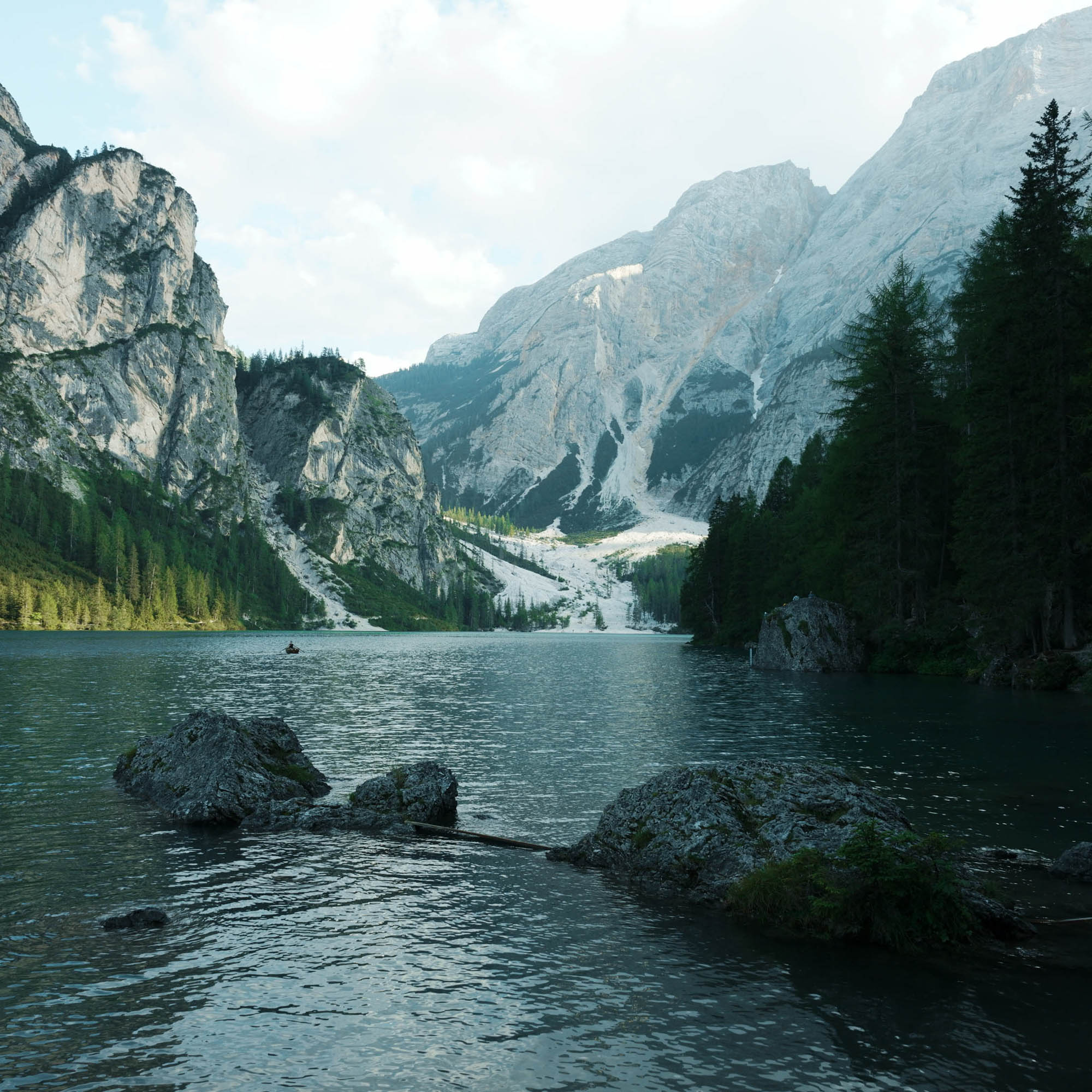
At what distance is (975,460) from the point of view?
55.4 m

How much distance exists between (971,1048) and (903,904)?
14.0 feet

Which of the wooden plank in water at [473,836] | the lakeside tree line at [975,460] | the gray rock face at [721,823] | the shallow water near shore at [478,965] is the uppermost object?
the lakeside tree line at [975,460]

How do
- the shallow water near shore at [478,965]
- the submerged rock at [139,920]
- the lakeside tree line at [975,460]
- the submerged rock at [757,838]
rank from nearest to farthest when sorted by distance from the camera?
the shallow water near shore at [478,965] → the submerged rock at [139,920] → the submerged rock at [757,838] → the lakeside tree line at [975,460]

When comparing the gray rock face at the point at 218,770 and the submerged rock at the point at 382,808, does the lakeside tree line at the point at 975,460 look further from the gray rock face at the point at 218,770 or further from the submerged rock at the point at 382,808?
the gray rock face at the point at 218,770

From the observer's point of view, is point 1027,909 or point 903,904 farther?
point 1027,909

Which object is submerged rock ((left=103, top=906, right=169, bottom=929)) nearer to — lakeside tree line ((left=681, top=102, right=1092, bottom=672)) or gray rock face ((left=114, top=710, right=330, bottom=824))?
gray rock face ((left=114, top=710, right=330, bottom=824))

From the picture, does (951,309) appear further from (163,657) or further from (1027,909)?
(163,657)

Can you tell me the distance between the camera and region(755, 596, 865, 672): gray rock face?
80125 mm

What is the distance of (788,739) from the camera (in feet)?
122

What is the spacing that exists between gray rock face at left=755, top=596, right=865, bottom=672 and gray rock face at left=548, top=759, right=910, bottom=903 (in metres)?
63.7

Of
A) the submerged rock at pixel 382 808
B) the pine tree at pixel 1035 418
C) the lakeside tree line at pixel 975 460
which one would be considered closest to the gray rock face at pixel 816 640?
the lakeside tree line at pixel 975 460

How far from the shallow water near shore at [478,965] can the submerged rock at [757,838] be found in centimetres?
100

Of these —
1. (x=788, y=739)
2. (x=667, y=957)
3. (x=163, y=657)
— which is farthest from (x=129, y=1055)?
(x=163, y=657)

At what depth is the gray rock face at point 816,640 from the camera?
263 feet
